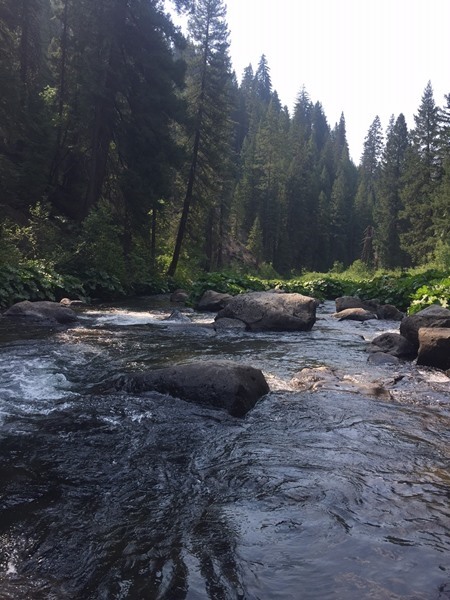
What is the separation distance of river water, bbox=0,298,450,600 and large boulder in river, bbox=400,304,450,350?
97.8 inches

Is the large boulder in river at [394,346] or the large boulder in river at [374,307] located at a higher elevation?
the large boulder in river at [374,307]

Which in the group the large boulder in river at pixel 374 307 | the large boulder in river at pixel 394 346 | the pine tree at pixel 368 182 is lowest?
the large boulder in river at pixel 394 346

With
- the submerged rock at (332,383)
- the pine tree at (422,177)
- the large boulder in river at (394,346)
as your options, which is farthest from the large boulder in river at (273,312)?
the pine tree at (422,177)

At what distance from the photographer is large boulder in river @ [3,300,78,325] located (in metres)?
12.1

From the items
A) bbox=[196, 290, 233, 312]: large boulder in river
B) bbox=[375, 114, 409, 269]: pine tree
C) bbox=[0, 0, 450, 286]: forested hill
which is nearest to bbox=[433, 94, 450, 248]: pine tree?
bbox=[0, 0, 450, 286]: forested hill

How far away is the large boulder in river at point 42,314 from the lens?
12078 millimetres

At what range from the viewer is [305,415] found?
5.61m

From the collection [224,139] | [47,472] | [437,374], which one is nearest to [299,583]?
[47,472]

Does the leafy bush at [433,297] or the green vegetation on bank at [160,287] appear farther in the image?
the green vegetation on bank at [160,287]

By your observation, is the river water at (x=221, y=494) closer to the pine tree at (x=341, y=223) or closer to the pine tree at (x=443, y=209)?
the pine tree at (x=443, y=209)

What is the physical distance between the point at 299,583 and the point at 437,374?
603 centimetres

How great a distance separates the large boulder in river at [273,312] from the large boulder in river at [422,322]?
330 cm

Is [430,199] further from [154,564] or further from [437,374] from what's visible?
[154,564]

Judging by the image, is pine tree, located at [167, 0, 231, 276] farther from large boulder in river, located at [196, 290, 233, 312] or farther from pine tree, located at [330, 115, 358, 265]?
pine tree, located at [330, 115, 358, 265]
